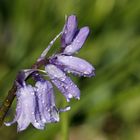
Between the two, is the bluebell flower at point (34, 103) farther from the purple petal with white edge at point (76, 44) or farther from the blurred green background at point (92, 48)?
the blurred green background at point (92, 48)

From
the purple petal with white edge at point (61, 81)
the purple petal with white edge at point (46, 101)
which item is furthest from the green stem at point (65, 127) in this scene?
the purple petal with white edge at point (61, 81)

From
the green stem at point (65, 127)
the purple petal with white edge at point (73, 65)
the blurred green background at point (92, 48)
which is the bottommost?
the blurred green background at point (92, 48)

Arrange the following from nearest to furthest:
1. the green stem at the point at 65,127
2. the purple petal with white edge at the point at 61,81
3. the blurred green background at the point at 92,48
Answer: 1. the purple petal with white edge at the point at 61,81
2. the green stem at the point at 65,127
3. the blurred green background at the point at 92,48

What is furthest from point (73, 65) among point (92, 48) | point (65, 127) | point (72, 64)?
point (92, 48)

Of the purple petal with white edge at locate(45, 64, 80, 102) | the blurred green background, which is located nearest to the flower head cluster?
the purple petal with white edge at locate(45, 64, 80, 102)

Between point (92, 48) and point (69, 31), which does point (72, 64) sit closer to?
point (69, 31)

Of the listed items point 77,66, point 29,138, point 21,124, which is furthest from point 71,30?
point 29,138

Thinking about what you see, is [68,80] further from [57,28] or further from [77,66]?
[57,28]
